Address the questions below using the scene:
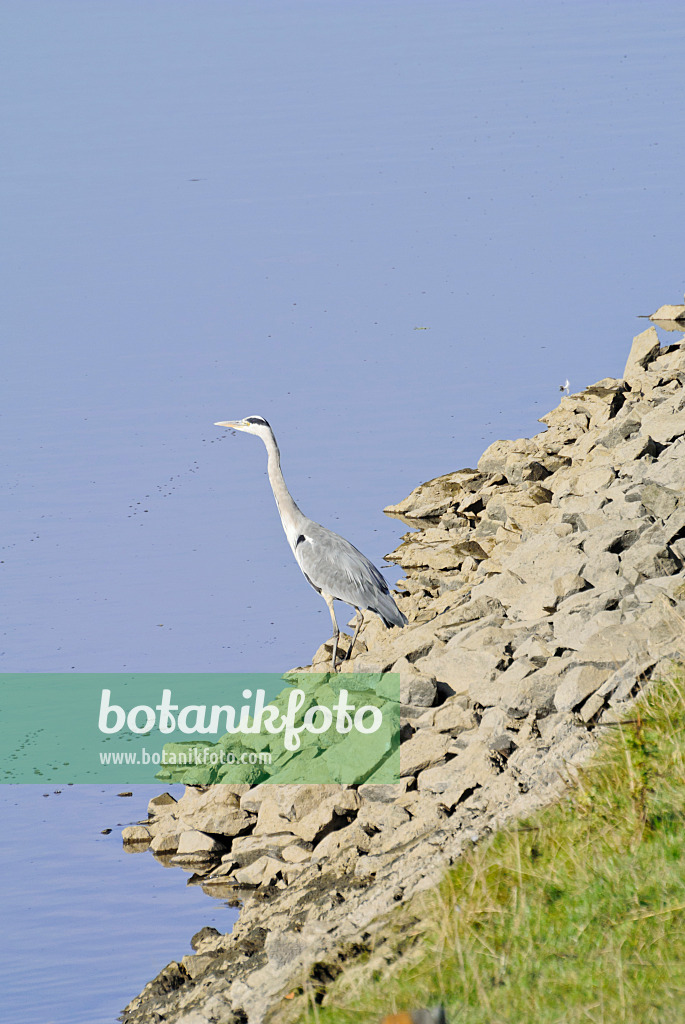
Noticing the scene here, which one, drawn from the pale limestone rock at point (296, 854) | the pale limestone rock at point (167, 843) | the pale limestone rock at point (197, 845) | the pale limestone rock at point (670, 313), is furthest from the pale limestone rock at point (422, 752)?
the pale limestone rock at point (670, 313)

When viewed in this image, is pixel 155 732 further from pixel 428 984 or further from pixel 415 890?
pixel 428 984

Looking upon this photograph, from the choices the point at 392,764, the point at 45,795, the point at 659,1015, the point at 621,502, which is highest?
the point at 621,502

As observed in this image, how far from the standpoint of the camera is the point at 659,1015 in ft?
15.7

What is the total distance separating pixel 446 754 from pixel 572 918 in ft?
8.66

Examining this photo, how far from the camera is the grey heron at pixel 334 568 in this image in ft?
38.2

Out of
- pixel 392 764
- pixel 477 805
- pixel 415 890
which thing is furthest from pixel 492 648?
pixel 415 890

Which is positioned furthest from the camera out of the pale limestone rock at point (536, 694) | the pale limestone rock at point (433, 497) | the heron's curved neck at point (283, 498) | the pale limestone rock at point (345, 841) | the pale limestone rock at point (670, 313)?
the pale limestone rock at point (670, 313)

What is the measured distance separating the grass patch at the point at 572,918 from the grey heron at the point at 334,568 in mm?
5025

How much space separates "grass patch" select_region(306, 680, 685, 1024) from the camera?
5.05m

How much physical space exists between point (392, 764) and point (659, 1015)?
350 centimetres

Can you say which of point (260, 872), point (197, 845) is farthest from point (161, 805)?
point (260, 872)

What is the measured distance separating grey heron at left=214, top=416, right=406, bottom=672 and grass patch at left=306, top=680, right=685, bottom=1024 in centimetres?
503

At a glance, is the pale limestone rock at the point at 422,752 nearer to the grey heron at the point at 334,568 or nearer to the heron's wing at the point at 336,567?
the grey heron at the point at 334,568

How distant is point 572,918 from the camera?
550cm
